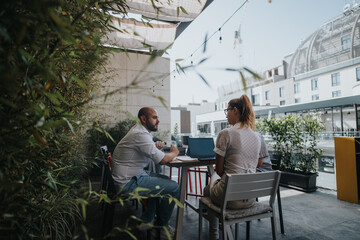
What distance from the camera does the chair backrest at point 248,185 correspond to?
1.45 metres

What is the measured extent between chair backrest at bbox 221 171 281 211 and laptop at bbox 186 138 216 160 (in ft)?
2.26

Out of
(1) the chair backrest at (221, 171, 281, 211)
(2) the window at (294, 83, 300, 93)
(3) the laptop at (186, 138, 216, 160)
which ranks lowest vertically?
(1) the chair backrest at (221, 171, 281, 211)

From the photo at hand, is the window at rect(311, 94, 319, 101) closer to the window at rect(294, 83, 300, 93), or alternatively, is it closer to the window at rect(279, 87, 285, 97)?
the window at rect(294, 83, 300, 93)

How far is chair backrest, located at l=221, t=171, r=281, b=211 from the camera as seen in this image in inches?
57.2

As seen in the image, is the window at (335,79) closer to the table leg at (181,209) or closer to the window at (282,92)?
the window at (282,92)

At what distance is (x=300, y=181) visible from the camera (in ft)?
13.2

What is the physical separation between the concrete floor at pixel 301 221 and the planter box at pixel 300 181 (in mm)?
262

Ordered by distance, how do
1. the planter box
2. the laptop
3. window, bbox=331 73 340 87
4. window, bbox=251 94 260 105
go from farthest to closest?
1. window, bbox=251 94 260 105
2. window, bbox=331 73 340 87
3. the planter box
4. the laptop

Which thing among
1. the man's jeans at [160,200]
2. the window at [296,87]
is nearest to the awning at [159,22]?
the man's jeans at [160,200]

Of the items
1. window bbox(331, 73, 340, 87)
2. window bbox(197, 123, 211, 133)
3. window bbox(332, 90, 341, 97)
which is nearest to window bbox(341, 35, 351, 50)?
window bbox(331, 73, 340, 87)

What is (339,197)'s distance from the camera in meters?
3.51

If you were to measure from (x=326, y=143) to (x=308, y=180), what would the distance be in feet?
3.10

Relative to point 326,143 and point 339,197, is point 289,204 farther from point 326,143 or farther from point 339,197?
point 326,143

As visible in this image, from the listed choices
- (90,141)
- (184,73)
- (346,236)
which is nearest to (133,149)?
(184,73)
